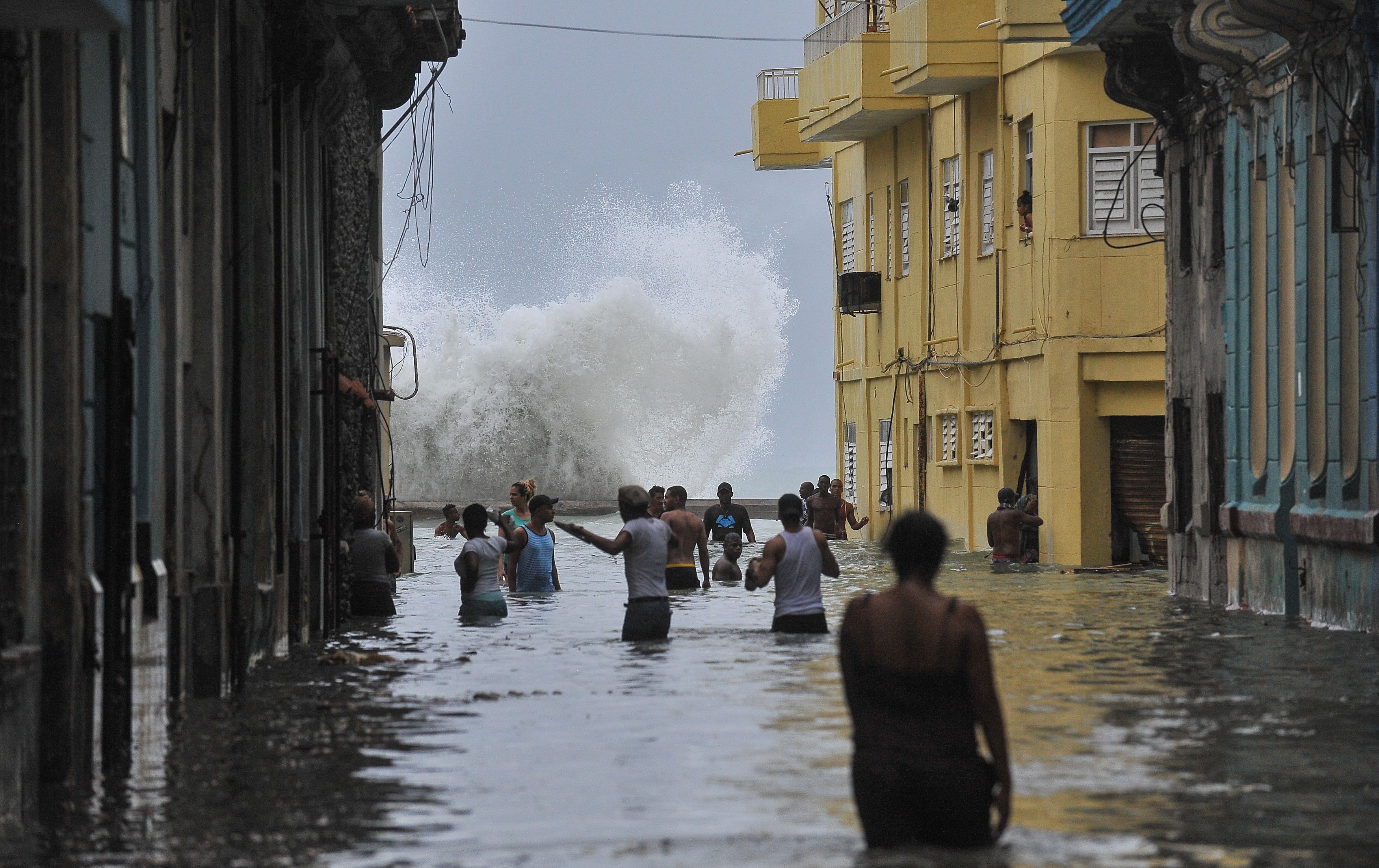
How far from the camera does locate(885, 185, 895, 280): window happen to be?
40031 millimetres

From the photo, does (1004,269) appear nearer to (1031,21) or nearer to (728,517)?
(1031,21)

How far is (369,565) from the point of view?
2084 cm

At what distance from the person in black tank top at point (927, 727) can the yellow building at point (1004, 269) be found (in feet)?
72.7

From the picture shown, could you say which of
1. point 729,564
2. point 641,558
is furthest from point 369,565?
point 641,558

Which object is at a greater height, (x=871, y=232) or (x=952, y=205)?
(x=871, y=232)

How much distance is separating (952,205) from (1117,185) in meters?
5.05

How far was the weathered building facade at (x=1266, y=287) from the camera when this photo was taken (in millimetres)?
18844

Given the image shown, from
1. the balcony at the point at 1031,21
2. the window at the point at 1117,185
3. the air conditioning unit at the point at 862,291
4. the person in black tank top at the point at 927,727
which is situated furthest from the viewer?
the air conditioning unit at the point at 862,291

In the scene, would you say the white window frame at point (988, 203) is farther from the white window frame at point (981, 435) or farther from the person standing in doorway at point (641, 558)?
the person standing in doorway at point (641, 558)

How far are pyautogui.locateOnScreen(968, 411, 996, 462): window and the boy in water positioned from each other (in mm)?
14011

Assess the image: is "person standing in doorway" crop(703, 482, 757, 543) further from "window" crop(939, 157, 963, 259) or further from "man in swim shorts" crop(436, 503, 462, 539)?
"window" crop(939, 157, 963, 259)

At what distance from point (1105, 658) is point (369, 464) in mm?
11714

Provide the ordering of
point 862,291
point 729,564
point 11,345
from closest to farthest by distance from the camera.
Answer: point 11,345 < point 729,564 < point 862,291

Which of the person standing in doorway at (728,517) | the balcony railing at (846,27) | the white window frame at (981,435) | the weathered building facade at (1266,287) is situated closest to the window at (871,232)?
the balcony railing at (846,27)
